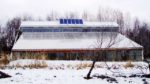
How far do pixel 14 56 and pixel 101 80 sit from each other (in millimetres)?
22375

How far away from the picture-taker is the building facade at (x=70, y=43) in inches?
1383

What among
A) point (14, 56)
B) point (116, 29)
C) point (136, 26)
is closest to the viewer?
point (14, 56)

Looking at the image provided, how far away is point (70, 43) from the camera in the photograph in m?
37.2

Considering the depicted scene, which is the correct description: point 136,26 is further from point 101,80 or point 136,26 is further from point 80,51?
point 101,80

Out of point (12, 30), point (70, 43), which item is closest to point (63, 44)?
point (70, 43)

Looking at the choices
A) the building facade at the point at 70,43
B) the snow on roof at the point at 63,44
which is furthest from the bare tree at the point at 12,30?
the snow on roof at the point at 63,44

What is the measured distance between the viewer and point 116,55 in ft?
118

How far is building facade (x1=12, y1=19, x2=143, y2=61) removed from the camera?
35134 mm

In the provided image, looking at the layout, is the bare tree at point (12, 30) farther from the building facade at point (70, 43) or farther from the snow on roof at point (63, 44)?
the snow on roof at point (63, 44)

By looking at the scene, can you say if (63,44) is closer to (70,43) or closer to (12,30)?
(70,43)

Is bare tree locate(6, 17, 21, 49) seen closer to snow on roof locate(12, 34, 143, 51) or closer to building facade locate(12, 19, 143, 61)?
building facade locate(12, 19, 143, 61)

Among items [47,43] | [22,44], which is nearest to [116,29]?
[47,43]

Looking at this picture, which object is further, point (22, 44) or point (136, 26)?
point (136, 26)

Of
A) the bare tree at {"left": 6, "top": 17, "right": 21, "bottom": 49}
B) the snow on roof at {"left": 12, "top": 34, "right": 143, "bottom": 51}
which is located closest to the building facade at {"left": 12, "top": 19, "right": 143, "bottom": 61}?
the snow on roof at {"left": 12, "top": 34, "right": 143, "bottom": 51}
